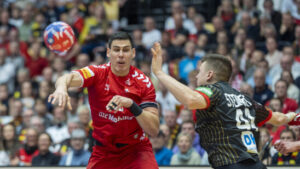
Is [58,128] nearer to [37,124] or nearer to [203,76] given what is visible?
[37,124]

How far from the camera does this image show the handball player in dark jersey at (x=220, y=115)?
4.40 m

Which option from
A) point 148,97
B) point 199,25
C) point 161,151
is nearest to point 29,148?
point 161,151

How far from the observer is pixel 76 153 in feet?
30.4

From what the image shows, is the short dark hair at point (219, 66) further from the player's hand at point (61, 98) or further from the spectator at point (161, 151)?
the spectator at point (161, 151)

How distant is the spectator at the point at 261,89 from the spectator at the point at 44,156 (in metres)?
4.26

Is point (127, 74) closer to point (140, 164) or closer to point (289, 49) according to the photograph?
point (140, 164)

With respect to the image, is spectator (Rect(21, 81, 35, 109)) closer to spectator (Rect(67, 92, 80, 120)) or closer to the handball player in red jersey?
spectator (Rect(67, 92, 80, 120))

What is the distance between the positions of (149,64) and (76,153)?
324 cm

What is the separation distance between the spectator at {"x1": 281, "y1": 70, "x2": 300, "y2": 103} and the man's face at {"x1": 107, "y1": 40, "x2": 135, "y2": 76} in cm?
515

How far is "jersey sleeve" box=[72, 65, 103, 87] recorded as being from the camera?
5.31 m

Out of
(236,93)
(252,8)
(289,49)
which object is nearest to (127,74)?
(236,93)

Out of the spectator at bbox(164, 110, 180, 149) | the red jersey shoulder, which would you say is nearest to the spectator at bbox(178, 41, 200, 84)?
the spectator at bbox(164, 110, 180, 149)

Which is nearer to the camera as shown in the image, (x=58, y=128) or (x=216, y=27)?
(x=58, y=128)

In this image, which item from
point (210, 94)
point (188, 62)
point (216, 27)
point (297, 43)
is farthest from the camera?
point (216, 27)
